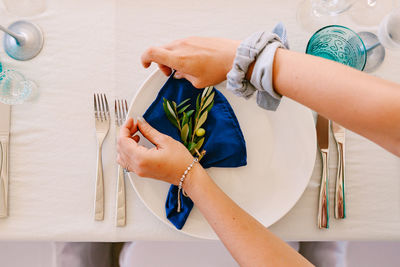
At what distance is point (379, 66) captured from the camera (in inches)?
28.7

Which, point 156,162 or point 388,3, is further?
point 388,3

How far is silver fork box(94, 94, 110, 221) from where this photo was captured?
71 cm

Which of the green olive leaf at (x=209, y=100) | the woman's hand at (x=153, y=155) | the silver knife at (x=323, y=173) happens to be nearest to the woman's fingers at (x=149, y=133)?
the woman's hand at (x=153, y=155)

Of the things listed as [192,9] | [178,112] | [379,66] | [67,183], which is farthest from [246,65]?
[67,183]

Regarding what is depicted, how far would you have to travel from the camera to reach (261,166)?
688 mm

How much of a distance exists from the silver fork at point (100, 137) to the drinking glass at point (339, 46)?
0.52 m

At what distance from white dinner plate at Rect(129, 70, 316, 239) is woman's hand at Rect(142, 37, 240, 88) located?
63 mm

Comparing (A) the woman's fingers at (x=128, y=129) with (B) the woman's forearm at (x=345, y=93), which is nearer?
(B) the woman's forearm at (x=345, y=93)

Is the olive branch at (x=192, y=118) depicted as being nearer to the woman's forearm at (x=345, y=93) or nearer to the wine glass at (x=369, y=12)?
the woman's forearm at (x=345, y=93)

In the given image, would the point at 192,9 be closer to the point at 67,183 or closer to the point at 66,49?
the point at 66,49

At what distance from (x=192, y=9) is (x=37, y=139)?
52 centimetres

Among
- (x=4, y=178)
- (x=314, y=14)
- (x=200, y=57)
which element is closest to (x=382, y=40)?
(x=314, y=14)

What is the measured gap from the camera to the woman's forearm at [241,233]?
0.57 meters

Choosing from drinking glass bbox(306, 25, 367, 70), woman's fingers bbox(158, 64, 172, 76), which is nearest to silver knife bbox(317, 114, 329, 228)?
drinking glass bbox(306, 25, 367, 70)
